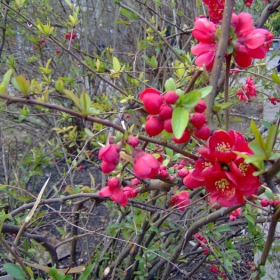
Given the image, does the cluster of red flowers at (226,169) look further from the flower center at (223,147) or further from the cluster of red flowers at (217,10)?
the cluster of red flowers at (217,10)

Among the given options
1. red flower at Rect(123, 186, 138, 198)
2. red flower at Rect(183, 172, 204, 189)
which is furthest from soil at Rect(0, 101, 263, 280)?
red flower at Rect(183, 172, 204, 189)

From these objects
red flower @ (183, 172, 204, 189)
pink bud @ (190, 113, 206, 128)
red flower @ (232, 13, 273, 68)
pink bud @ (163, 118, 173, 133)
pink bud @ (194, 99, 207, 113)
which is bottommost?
red flower @ (183, 172, 204, 189)

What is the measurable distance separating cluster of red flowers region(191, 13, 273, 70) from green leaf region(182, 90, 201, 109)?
17 cm

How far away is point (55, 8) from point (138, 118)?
1.48m

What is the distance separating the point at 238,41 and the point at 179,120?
277 millimetres

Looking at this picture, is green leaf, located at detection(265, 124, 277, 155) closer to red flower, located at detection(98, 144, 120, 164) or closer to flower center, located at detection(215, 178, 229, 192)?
flower center, located at detection(215, 178, 229, 192)

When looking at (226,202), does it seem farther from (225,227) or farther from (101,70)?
(101,70)

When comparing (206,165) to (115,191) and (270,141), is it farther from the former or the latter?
(115,191)

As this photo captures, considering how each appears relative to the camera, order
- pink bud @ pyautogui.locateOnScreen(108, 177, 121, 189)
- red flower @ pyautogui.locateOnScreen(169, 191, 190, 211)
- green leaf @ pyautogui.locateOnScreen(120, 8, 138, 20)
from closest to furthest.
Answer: pink bud @ pyautogui.locateOnScreen(108, 177, 121, 189) → red flower @ pyautogui.locateOnScreen(169, 191, 190, 211) → green leaf @ pyautogui.locateOnScreen(120, 8, 138, 20)

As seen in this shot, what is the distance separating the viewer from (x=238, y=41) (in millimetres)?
821

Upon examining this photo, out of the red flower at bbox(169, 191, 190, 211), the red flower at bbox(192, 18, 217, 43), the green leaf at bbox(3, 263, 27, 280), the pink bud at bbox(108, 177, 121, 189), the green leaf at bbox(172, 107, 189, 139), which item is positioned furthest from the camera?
the red flower at bbox(169, 191, 190, 211)

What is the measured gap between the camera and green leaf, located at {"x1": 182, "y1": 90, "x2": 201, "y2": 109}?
68 centimetres

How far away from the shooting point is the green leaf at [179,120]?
0.64m

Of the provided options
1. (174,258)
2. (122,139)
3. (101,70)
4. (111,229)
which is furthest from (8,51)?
(122,139)
